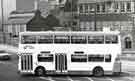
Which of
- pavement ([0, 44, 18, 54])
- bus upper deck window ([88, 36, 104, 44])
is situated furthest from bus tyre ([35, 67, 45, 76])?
pavement ([0, 44, 18, 54])

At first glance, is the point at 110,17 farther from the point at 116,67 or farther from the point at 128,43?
the point at 116,67

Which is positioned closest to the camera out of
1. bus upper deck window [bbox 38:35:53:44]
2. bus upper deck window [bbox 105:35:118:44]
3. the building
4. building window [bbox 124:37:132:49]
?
bus upper deck window [bbox 105:35:118:44]

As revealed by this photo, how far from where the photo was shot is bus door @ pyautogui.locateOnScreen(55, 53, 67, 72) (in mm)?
27203

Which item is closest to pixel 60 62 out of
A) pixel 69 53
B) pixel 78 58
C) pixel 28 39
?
pixel 69 53

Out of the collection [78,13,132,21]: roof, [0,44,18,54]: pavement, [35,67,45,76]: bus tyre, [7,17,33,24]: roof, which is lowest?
[35,67,45,76]: bus tyre

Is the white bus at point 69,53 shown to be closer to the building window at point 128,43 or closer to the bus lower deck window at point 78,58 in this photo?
the bus lower deck window at point 78,58

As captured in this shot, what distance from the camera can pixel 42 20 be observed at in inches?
3344

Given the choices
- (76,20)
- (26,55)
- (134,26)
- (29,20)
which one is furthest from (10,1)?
(26,55)

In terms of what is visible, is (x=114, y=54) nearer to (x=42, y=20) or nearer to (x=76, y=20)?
(x=76, y=20)

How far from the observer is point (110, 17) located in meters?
60.1

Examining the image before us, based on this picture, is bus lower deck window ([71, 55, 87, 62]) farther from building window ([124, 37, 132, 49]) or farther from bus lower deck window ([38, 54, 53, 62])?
building window ([124, 37, 132, 49])

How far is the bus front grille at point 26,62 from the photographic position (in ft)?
89.5

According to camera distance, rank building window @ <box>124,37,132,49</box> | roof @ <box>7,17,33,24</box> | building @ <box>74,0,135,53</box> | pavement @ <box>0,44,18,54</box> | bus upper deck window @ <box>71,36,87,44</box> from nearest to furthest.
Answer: bus upper deck window @ <box>71,36,87,44</box>, pavement @ <box>0,44,18,54</box>, building @ <box>74,0,135,53</box>, building window @ <box>124,37,132,49</box>, roof @ <box>7,17,33,24</box>

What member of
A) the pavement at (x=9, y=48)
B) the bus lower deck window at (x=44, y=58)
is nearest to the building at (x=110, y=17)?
the pavement at (x=9, y=48)
